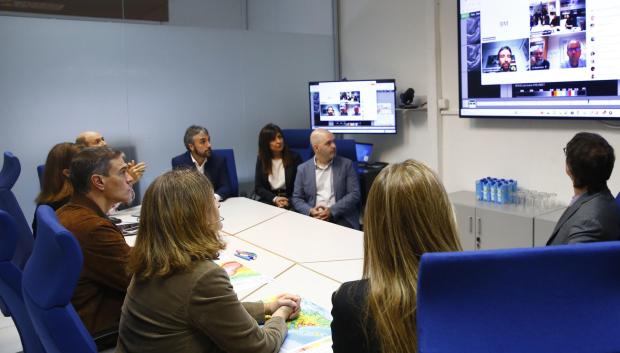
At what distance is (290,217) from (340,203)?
566mm

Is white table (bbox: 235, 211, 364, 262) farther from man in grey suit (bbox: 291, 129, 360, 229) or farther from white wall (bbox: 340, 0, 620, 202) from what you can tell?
white wall (bbox: 340, 0, 620, 202)

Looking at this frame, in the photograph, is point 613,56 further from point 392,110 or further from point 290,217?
point 290,217

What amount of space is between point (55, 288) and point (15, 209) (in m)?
1.62

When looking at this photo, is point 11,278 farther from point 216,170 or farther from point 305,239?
point 216,170

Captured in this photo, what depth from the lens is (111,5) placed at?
4570mm

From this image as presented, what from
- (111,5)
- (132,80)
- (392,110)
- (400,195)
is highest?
(111,5)

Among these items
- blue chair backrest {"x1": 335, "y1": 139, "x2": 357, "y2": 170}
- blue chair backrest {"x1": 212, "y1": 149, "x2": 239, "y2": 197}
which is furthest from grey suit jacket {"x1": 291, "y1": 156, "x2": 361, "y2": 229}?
blue chair backrest {"x1": 212, "y1": 149, "x2": 239, "y2": 197}

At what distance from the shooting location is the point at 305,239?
113 inches

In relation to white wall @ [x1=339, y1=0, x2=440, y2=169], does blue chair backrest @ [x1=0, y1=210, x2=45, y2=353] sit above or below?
below

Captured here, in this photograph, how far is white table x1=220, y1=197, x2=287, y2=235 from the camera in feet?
10.6

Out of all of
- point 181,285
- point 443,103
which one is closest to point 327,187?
point 443,103

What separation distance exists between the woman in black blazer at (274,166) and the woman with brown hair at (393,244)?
3.22 meters

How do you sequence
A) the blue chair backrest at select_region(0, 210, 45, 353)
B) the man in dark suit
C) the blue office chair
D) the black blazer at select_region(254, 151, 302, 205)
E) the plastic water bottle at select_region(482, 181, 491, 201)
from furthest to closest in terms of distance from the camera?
1. the blue office chair
2. the black blazer at select_region(254, 151, 302, 205)
3. the man in dark suit
4. the plastic water bottle at select_region(482, 181, 491, 201)
5. the blue chair backrest at select_region(0, 210, 45, 353)

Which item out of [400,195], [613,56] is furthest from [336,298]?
[613,56]
